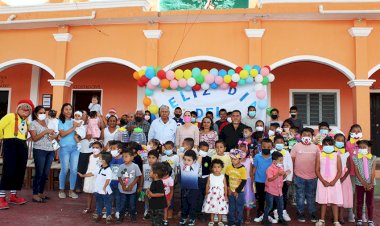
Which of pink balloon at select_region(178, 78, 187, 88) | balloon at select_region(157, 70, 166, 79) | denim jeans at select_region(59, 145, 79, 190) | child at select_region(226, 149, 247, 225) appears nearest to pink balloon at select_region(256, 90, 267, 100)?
pink balloon at select_region(178, 78, 187, 88)

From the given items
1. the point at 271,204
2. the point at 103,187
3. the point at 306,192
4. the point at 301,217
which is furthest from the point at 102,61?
the point at 301,217

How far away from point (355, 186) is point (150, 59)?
529 cm

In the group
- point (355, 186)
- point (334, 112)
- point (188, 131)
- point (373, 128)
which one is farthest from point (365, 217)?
point (373, 128)

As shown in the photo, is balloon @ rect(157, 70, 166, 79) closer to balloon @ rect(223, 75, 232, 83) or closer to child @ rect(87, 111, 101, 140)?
balloon @ rect(223, 75, 232, 83)

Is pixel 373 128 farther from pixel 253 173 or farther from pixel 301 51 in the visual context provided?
pixel 253 173

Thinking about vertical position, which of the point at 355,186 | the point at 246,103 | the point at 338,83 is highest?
the point at 338,83

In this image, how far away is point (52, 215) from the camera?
526 cm

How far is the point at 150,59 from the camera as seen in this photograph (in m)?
8.30

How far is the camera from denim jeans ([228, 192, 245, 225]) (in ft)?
15.6

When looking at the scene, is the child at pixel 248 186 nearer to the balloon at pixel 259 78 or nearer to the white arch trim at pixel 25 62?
the balloon at pixel 259 78

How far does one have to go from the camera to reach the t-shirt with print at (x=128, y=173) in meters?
4.96

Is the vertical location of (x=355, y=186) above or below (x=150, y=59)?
below

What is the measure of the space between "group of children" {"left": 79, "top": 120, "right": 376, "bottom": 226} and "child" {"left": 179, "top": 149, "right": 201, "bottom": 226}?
0.6 inches

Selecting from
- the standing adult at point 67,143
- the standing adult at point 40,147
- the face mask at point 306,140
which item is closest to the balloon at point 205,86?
the standing adult at point 67,143
